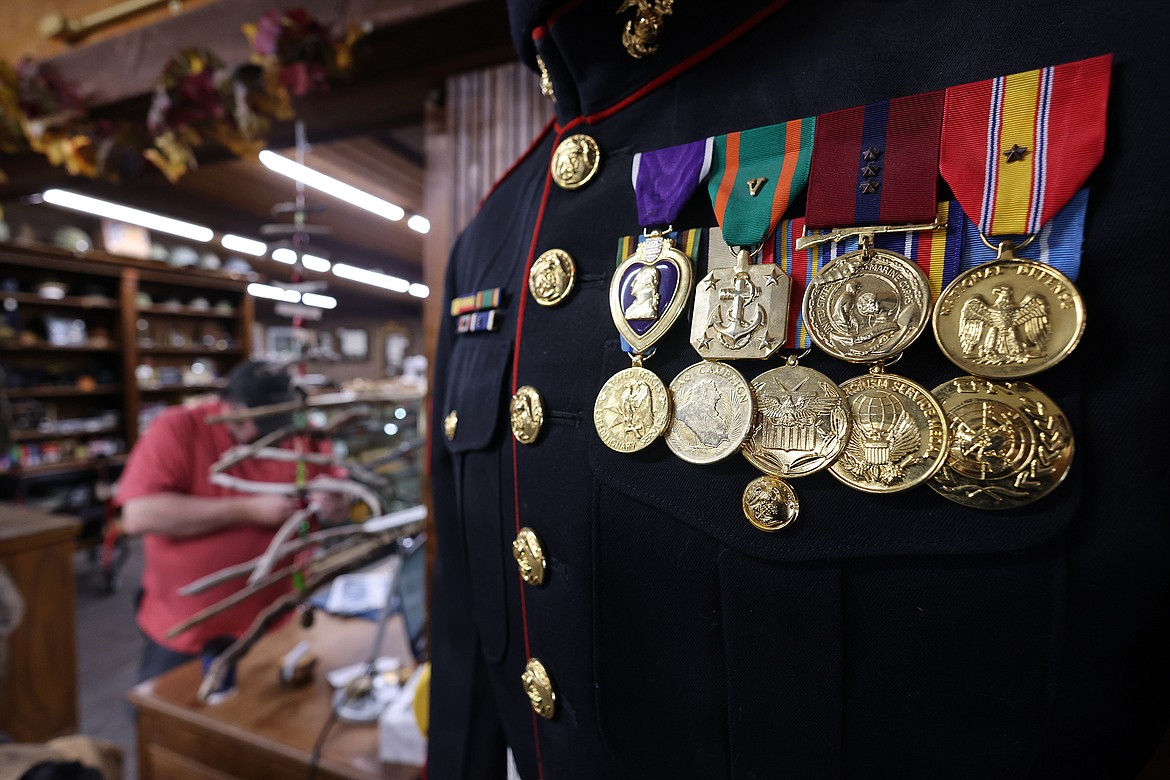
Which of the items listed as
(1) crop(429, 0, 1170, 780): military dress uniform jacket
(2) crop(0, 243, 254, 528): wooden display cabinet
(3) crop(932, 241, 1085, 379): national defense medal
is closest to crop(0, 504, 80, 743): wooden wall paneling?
(2) crop(0, 243, 254, 528): wooden display cabinet

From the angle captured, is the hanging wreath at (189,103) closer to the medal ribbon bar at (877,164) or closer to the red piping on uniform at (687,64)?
the red piping on uniform at (687,64)

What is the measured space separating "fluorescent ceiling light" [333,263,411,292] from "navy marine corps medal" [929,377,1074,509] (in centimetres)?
379

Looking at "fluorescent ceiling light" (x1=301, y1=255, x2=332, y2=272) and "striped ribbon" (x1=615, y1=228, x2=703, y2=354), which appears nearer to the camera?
"striped ribbon" (x1=615, y1=228, x2=703, y2=354)

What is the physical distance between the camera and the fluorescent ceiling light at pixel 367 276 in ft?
12.6

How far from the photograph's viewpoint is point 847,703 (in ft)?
0.97

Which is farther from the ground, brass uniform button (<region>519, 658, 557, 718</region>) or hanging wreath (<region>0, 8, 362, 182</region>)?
hanging wreath (<region>0, 8, 362, 182</region>)

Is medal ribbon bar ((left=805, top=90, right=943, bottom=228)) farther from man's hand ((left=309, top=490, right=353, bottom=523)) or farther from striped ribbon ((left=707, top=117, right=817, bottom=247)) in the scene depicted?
man's hand ((left=309, top=490, right=353, bottom=523))

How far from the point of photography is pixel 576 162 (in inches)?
16.5

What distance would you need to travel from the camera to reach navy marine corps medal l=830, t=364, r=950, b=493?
26 cm

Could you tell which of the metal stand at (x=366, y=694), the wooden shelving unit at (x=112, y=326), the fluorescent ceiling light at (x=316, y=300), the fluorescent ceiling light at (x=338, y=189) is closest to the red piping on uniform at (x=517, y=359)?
the metal stand at (x=366, y=694)

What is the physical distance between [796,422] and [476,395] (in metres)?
0.30

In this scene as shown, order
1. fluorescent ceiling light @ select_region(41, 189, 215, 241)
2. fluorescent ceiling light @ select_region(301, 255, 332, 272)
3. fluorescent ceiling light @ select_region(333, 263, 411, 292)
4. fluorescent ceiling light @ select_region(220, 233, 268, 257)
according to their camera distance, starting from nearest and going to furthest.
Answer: fluorescent ceiling light @ select_region(301, 255, 332, 272)
fluorescent ceiling light @ select_region(41, 189, 215, 241)
fluorescent ceiling light @ select_region(220, 233, 268, 257)
fluorescent ceiling light @ select_region(333, 263, 411, 292)

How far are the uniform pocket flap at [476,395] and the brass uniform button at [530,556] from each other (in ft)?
0.33

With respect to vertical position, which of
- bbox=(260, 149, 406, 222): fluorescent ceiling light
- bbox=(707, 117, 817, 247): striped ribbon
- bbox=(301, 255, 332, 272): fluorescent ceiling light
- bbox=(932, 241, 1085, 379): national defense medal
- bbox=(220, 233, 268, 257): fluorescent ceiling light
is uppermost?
bbox=(220, 233, 268, 257): fluorescent ceiling light
